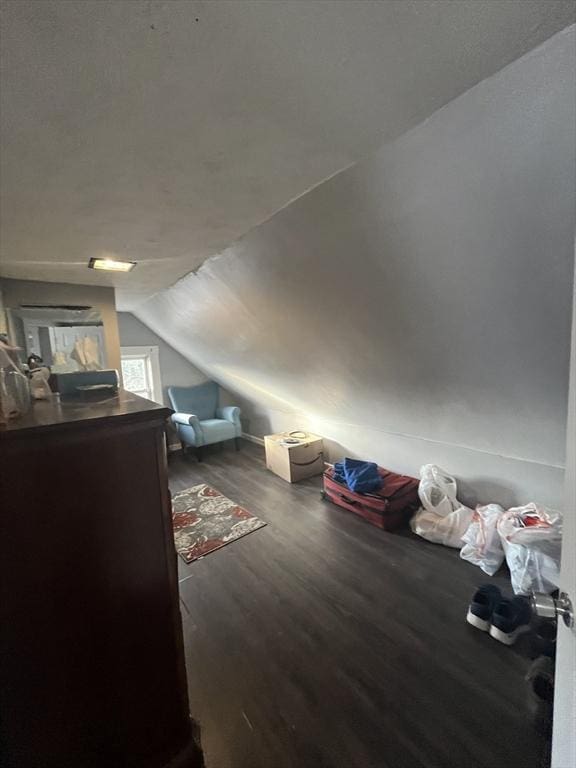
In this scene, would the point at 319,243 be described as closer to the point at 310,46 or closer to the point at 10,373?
the point at 310,46

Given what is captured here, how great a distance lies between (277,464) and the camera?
12.1 feet

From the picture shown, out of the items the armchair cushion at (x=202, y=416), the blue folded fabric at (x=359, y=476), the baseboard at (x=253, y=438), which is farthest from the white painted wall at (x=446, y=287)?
the baseboard at (x=253, y=438)

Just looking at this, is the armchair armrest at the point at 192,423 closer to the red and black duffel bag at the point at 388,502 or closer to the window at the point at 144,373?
the window at the point at 144,373

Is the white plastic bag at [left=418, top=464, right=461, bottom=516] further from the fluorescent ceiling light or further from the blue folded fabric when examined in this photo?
the fluorescent ceiling light

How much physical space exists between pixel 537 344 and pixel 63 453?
5.53ft

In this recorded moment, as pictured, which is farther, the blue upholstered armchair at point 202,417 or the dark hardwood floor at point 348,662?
the blue upholstered armchair at point 202,417

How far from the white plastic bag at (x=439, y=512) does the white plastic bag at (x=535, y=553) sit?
40cm

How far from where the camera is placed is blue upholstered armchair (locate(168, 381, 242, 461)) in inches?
163

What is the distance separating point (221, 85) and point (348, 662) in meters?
2.13

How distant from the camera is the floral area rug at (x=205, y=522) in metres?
2.43

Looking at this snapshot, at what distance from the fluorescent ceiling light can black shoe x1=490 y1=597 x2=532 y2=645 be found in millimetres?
2804

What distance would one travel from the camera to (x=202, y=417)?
4758mm

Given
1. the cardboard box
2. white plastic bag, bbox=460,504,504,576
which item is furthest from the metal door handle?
the cardboard box

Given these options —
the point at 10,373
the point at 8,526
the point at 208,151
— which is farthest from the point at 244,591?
the point at 208,151
